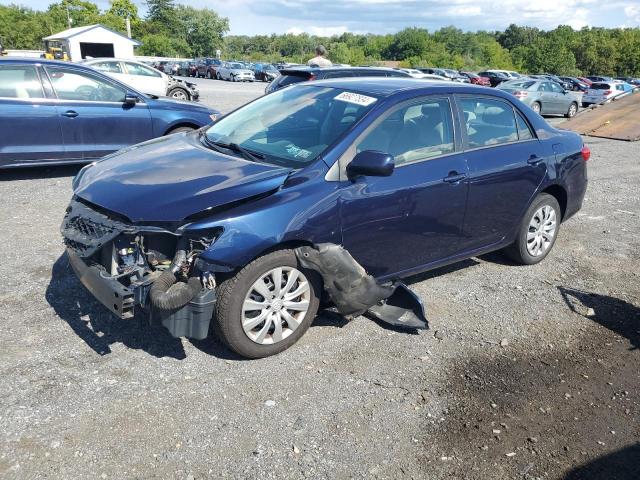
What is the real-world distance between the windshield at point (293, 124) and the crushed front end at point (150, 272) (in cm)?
97

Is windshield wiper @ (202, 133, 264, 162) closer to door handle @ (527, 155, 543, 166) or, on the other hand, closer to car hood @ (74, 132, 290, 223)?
car hood @ (74, 132, 290, 223)

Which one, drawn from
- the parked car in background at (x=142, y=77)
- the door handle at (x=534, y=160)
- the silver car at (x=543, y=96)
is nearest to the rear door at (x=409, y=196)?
the door handle at (x=534, y=160)

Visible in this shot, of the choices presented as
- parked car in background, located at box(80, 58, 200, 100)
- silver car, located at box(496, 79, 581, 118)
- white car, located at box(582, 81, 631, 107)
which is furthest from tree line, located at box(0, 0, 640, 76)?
parked car in background, located at box(80, 58, 200, 100)

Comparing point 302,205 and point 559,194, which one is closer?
point 302,205

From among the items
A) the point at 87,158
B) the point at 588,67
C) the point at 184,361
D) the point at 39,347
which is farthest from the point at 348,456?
the point at 588,67

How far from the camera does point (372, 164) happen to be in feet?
12.1

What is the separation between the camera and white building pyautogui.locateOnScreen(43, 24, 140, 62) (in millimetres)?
47656

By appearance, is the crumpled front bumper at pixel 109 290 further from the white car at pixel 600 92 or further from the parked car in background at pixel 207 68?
the parked car in background at pixel 207 68

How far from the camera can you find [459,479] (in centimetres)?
281

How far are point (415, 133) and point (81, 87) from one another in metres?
5.50

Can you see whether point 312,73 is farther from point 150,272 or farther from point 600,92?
point 600,92

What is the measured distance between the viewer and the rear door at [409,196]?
3.91m

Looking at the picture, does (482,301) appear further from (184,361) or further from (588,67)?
(588,67)

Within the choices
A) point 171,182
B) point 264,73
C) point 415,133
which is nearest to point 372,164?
point 415,133
